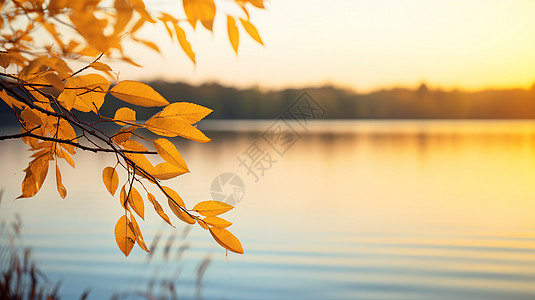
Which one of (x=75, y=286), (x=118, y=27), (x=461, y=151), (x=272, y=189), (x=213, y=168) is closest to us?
(x=118, y=27)

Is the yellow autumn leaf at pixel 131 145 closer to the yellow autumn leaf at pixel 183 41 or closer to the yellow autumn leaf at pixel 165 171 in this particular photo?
the yellow autumn leaf at pixel 165 171

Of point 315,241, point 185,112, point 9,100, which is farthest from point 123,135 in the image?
point 315,241

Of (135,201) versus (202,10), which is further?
(135,201)

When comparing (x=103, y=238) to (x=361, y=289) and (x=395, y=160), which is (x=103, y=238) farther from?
(x=395, y=160)

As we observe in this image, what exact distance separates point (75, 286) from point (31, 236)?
2.87m

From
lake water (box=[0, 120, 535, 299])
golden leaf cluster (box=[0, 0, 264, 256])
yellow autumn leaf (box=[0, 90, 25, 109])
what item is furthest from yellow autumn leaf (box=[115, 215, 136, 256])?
lake water (box=[0, 120, 535, 299])

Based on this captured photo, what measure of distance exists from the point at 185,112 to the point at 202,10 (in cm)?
21

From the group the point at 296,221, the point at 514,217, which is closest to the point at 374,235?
the point at 296,221

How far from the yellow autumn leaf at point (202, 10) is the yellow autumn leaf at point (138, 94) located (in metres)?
0.12

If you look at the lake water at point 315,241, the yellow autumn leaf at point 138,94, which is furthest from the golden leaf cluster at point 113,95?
the lake water at point 315,241

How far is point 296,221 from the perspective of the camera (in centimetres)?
948

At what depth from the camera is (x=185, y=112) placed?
2.46 feet

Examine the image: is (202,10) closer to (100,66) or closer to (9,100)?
(100,66)

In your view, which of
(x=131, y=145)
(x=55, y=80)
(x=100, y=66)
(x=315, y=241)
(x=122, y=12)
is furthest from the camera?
(x=315, y=241)
